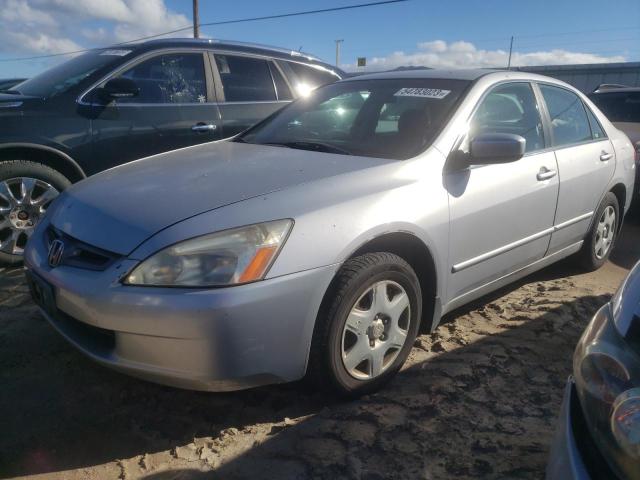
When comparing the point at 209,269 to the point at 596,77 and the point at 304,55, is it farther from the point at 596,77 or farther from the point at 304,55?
the point at 596,77

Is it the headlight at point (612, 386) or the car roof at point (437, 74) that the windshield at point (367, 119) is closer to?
the car roof at point (437, 74)

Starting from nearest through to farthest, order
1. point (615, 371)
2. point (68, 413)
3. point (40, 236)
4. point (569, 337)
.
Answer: point (615, 371), point (68, 413), point (40, 236), point (569, 337)

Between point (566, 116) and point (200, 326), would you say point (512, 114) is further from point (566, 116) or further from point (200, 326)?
point (200, 326)

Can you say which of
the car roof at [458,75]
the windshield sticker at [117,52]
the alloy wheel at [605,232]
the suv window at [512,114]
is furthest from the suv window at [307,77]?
the alloy wheel at [605,232]

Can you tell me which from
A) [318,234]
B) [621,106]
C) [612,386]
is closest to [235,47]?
[318,234]

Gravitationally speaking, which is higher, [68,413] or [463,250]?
[463,250]

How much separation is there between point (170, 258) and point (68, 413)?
952 mm

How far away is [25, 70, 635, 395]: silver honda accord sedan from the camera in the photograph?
201 cm

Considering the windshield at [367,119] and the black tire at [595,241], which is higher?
the windshield at [367,119]

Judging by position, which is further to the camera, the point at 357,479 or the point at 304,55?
the point at 304,55

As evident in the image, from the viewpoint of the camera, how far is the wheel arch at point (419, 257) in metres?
2.44

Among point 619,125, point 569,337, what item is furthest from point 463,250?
point 619,125

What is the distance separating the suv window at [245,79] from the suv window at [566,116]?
2.53 m

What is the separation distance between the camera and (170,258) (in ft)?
6.60
